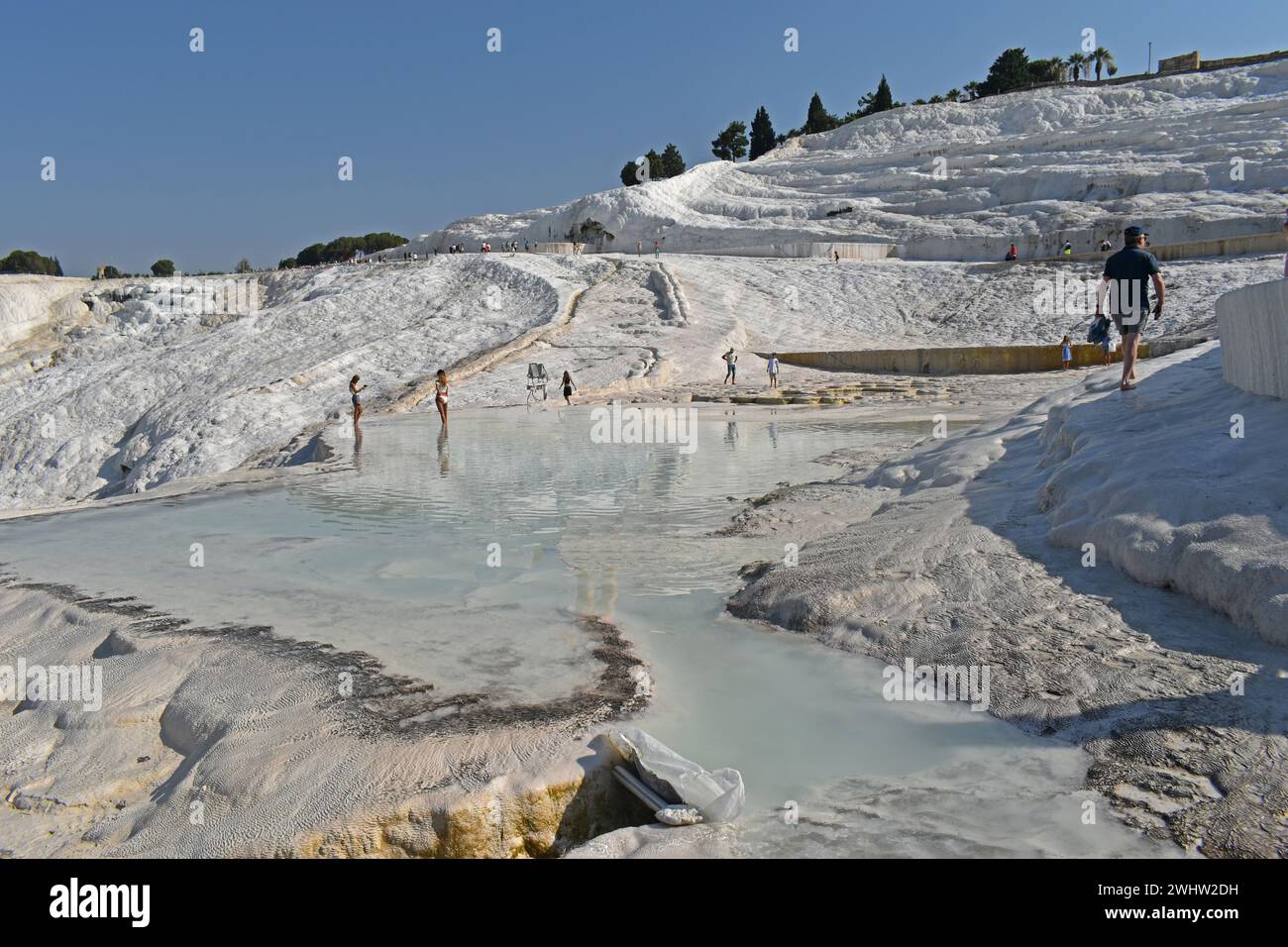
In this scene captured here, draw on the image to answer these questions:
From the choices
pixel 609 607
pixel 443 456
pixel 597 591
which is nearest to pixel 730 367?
pixel 443 456

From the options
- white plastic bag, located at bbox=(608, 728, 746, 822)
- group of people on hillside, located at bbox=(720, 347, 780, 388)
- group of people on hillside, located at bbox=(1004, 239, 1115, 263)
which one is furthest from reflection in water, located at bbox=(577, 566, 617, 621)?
group of people on hillside, located at bbox=(1004, 239, 1115, 263)

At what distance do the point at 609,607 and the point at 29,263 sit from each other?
6098cm

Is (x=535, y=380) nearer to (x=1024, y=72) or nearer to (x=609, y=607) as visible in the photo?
(x=609, y=607)

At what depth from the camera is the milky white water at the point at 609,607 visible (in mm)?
3078

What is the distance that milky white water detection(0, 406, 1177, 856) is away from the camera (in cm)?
308

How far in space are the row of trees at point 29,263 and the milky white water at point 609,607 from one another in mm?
53431

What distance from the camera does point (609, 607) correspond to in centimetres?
525

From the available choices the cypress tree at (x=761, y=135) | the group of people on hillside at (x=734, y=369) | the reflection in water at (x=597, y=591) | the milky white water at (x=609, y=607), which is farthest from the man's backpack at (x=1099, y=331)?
the cypress tree at (x=761, y=135)

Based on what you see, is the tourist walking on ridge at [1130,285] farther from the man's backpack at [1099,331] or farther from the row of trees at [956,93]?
the row of trees at [956,93]

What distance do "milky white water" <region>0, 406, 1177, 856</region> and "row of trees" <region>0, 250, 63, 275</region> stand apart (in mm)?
53431

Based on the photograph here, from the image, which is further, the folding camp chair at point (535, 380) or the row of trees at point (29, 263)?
the row of trees at point (29, 263)
